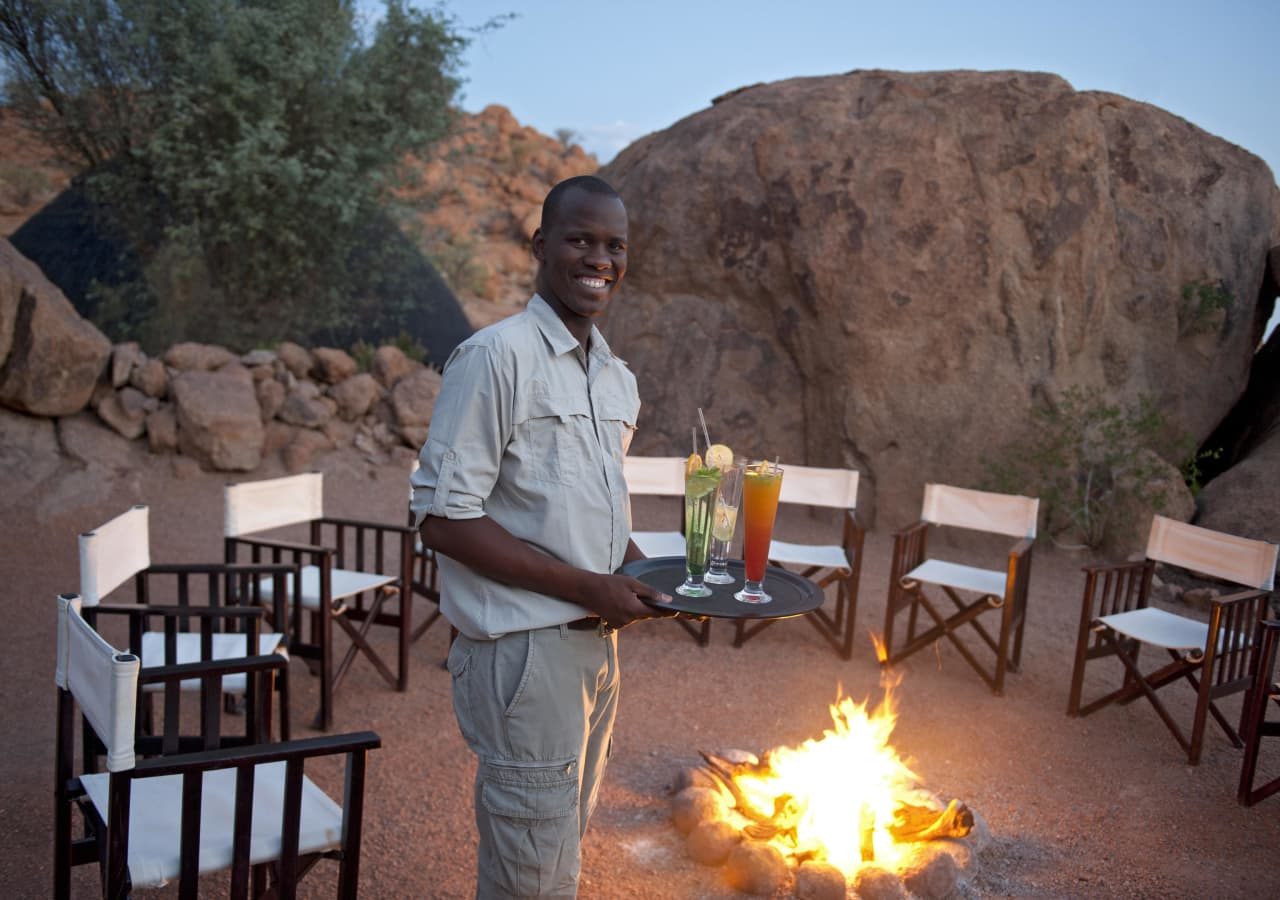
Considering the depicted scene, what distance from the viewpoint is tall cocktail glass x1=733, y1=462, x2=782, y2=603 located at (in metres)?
2.05

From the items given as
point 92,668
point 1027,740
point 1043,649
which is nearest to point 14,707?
point 92,668

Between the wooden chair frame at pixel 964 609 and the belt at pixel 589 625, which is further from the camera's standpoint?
the wooden chair frame at pixel 964 609

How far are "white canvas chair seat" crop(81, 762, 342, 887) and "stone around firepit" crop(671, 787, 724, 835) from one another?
130cm

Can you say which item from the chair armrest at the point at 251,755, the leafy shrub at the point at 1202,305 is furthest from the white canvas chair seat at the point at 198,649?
the leafy shrub at the point at 1202,305

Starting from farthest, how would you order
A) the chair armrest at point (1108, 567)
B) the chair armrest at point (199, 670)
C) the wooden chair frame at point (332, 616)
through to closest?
the chair armrest at point (1108, 567), the wooden chair frame at point (332, 616), the chair armrest at point (199, 670)

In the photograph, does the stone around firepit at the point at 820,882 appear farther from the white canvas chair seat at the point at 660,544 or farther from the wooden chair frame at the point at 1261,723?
the white canvas chair seat at the point at 660,544

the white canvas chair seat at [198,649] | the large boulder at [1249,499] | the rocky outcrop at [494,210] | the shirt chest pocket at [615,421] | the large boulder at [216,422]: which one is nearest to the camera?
the shirt chest pocket at [615,421]

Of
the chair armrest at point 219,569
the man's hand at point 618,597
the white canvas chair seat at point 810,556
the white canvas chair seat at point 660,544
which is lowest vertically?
the white canvas chair seat at point 660,544

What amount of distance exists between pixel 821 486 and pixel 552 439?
393 centimetres

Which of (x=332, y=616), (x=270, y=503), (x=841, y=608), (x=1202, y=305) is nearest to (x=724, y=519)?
(x=332, y=616)

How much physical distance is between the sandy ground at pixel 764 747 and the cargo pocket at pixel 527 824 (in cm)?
128

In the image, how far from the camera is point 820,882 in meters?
2.80

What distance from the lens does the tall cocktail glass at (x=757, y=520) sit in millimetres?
2051

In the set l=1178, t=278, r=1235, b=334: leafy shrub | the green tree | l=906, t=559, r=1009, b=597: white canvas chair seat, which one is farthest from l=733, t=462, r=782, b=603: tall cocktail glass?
the green tree
